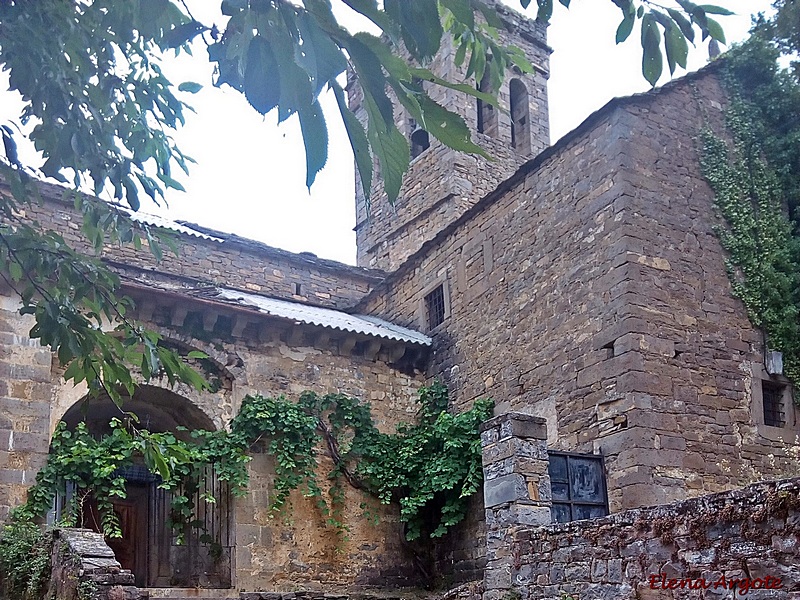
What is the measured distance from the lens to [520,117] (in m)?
19.4

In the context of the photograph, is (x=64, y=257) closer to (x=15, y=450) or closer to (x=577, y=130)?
(x=15, y=450)

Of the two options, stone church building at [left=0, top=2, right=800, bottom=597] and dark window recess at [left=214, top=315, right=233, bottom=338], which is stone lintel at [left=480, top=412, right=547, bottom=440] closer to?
stone church building at [left=0, top=2, right=800, bottom=597]

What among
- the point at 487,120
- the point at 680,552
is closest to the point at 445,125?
the point at 680,552

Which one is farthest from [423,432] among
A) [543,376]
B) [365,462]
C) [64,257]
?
[64,257]

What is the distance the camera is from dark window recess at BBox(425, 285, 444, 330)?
1409 centimetres

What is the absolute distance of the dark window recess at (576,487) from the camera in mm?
9484

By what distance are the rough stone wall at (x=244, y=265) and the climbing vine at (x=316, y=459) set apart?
3.50 metres

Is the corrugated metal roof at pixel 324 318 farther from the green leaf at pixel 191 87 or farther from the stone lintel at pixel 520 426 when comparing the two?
the green leaf at pixel 191 87

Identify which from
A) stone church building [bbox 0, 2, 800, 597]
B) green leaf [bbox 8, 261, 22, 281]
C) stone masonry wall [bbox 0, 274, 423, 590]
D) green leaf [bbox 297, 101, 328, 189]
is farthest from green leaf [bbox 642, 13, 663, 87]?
stone masonry wall [bbox 0, 274, 423, 590]

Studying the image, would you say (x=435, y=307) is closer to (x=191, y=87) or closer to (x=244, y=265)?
(x=244, y=265)

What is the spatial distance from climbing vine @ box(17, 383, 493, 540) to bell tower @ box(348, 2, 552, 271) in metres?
5.45

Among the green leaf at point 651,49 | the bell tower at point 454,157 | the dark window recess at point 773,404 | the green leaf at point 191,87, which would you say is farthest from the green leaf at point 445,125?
the bell tower at point 454,157

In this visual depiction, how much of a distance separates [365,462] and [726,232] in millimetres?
5585

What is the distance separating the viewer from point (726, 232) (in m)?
11.4
